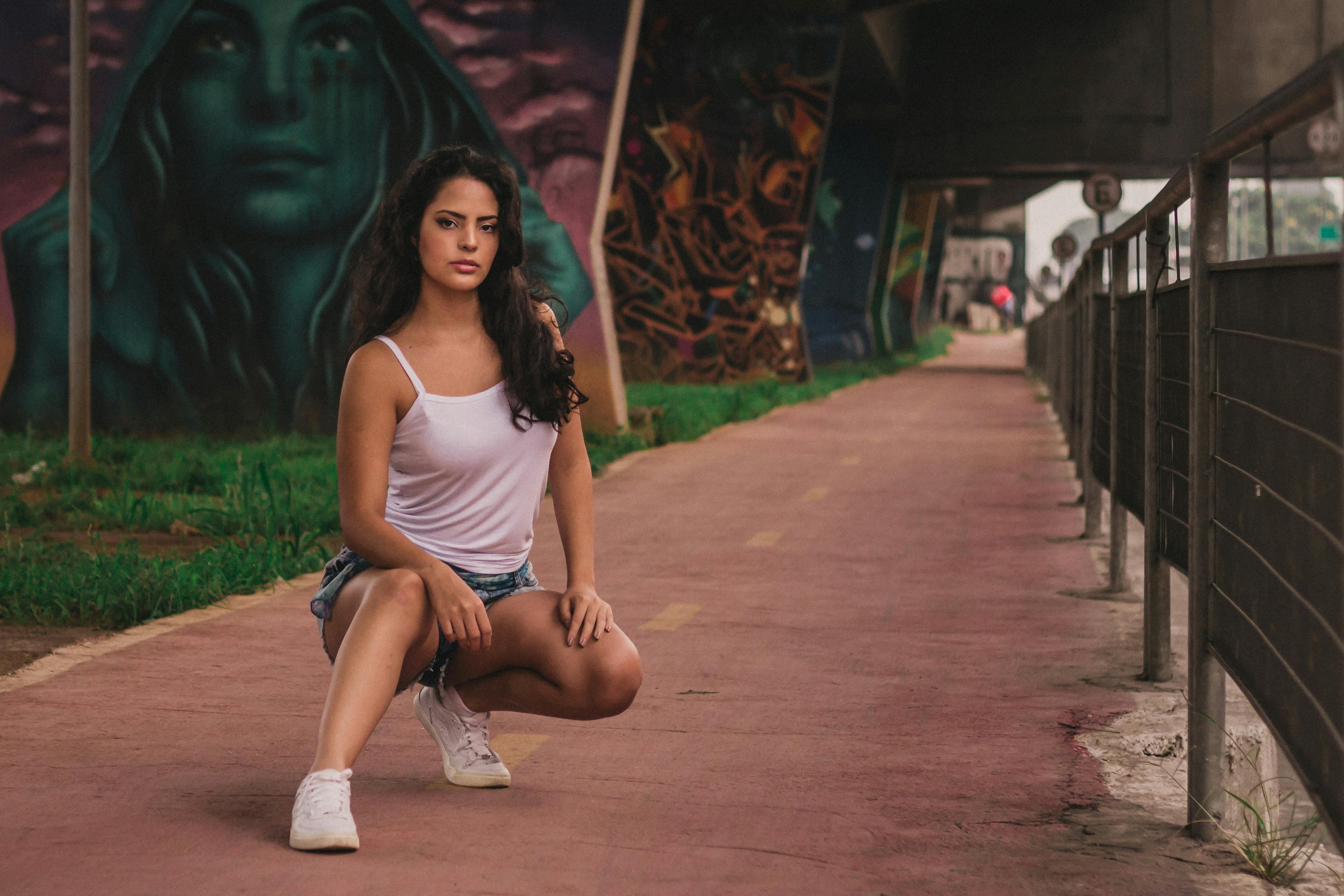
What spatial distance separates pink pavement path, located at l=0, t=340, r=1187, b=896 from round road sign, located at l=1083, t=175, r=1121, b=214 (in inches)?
810

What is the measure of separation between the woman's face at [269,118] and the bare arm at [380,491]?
1141 centimetres

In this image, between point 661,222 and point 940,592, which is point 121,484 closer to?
point 940,592

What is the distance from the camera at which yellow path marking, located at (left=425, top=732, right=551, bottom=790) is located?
4496 millimetres

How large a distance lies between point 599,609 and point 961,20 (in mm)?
33207

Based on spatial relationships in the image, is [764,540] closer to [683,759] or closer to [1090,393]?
[1090,393]

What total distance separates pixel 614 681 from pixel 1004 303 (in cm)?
9619

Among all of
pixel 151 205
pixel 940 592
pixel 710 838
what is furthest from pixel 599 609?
pixel 151 205

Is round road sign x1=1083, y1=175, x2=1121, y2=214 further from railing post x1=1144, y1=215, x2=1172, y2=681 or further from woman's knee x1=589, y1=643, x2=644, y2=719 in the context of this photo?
woman's knee x1=589, y1=643, x2=644, y2=719

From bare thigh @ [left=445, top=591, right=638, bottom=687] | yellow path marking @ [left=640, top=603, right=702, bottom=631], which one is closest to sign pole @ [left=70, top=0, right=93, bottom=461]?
yellow path marking @ [left=640, top=603, right=702, bottom=631]

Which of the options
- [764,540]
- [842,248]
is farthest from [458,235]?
[842,248]

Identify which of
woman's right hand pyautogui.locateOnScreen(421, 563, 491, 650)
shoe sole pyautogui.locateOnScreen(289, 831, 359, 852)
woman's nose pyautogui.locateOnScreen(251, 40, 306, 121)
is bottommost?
shoe sole pyautogui.locateOnScreen(289, 831, 359, 852)

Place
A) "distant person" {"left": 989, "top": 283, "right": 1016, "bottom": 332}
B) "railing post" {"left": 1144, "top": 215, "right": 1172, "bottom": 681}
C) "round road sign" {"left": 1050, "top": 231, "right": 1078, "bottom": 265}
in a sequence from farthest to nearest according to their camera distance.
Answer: "distant person" {"left": 989, "top": 283, "right": 1016, "bottom": 332} < "round road sign" {"left": 1050, "top": 231, "right": 1078, "bottom": 265} < "railing post" {"left": 1144, "top": 215, "right": 1172, "bottom": 681}

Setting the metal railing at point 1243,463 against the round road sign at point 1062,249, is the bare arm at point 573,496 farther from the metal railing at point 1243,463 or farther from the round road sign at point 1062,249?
the round road sign at point 1062,249

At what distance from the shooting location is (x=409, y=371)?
3.90 m
